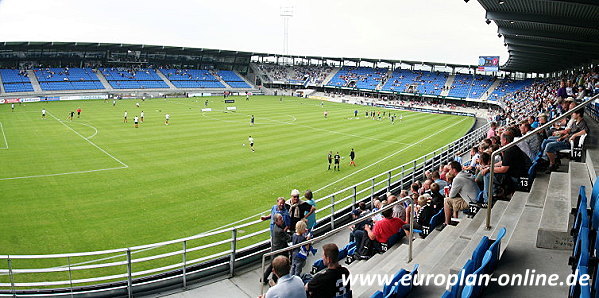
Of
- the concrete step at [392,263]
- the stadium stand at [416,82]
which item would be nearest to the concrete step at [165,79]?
the stadium stand at [416,82]

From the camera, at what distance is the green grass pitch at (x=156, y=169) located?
1461 centimetres

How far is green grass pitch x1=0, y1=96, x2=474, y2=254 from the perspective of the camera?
1461 cm

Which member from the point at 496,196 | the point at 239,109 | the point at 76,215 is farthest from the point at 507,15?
the point at 239,109

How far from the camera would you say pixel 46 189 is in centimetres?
1886

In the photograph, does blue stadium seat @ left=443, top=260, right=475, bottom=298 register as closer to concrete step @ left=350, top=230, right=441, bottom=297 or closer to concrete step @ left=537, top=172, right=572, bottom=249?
concrete step @ left=537, top=172, right=572, bottom=249

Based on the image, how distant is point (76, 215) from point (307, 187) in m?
9.69

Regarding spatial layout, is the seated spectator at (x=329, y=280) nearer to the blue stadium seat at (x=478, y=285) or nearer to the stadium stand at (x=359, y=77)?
the blue stadium seat at (x=478, y=285)

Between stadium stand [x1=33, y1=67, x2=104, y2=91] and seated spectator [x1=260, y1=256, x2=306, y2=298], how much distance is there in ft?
240

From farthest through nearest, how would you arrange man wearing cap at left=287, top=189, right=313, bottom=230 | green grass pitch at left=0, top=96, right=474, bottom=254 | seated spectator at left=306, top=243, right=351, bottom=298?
green grass pitch at left=0, top=96, right=474, bottom=254
man wearing cap at left=287, top=189, right=313, bottom=230
seated spectator at left=306, top=243, right=351, bottom=298

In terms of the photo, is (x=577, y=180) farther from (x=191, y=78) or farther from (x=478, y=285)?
(x=191, y=78)

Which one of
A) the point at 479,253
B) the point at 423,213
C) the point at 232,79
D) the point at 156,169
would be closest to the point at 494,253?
the point at 479,253

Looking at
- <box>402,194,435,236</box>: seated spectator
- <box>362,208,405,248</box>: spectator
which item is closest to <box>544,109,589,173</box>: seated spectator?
<box>402,194,435,236</box>: seated spectator

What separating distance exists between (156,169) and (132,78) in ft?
208

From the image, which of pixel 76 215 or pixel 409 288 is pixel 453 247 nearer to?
pixel 409 288
